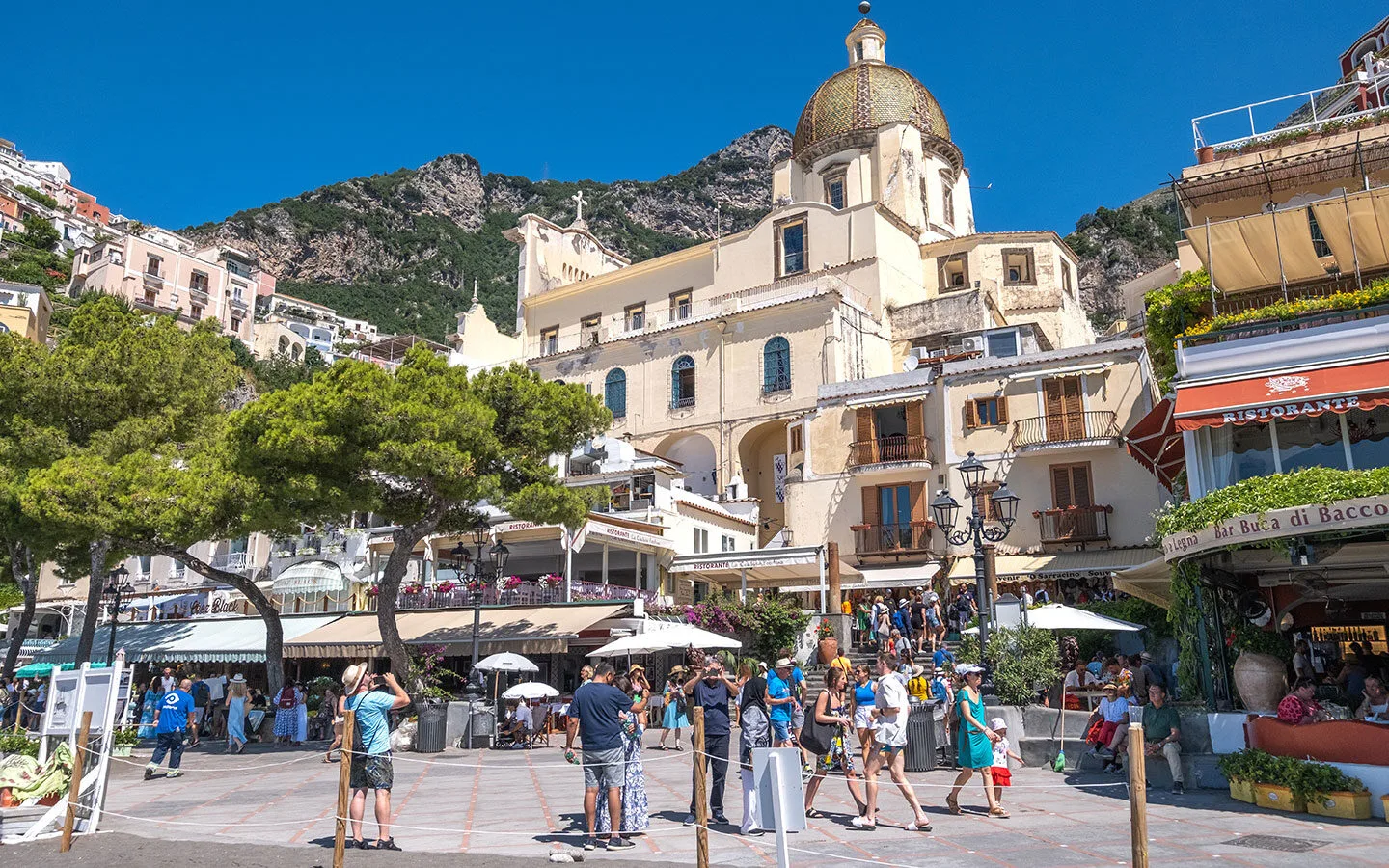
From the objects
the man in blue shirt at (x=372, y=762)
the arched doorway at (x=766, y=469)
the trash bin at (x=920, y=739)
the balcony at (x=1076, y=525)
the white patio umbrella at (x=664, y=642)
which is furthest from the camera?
the arched doorway at (x=766, y=469)

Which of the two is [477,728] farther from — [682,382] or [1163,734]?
[682,382]

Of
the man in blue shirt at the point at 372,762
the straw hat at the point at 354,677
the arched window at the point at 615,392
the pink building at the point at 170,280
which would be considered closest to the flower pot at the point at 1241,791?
the man in blue shirt at the point at 372,762

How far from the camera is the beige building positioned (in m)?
43.6

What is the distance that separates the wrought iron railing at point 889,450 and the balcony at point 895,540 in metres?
1.86

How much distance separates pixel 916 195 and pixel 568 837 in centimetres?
3566

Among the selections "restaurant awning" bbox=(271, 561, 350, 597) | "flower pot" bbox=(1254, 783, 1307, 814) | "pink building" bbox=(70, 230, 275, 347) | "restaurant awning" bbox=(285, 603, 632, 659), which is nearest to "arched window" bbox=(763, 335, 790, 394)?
"restaurant awning" bbox=(285, 603, 632, 659)

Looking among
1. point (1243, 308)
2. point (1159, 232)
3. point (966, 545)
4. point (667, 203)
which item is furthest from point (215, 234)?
point (1243, 308)

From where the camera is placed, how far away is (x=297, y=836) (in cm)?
902

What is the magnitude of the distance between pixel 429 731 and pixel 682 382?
20104mm

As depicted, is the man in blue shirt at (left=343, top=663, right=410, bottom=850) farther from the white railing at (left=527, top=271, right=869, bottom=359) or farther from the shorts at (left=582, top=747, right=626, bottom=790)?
the white railing at (left=527, top=271, right=869, bottom=359)

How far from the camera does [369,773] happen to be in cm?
835

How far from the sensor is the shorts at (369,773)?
8352mm

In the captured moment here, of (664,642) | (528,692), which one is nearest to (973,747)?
(664,642)

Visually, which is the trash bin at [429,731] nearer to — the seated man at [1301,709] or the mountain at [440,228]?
the seated man at [1301,709]
